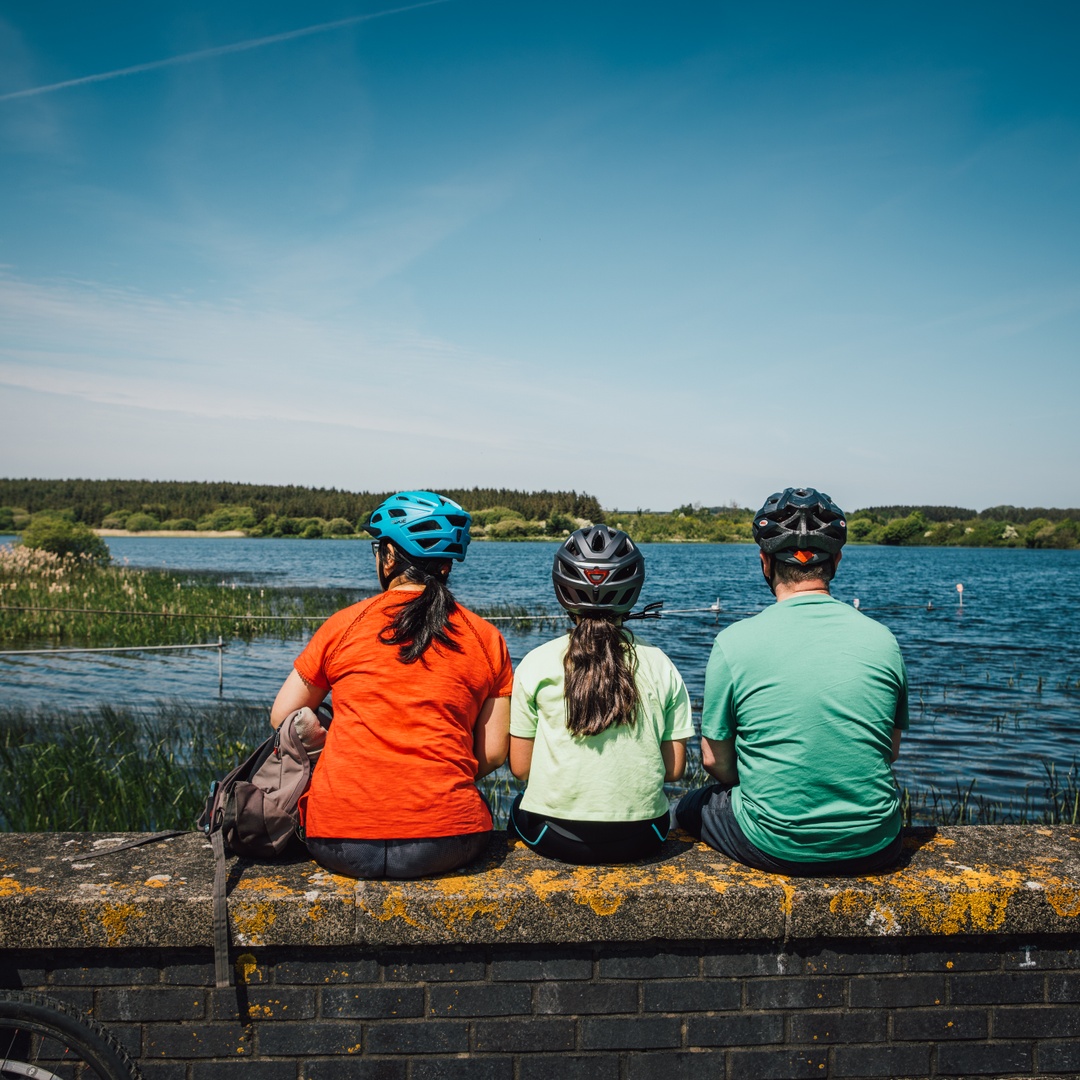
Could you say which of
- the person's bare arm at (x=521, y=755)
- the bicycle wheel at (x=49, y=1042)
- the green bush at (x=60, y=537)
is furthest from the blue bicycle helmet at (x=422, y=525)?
the green bush at (x=60, y=537)

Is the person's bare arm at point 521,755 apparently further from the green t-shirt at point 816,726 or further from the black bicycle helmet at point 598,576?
the green t-shirt at point 816,726

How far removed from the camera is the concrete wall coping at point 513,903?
2.55m

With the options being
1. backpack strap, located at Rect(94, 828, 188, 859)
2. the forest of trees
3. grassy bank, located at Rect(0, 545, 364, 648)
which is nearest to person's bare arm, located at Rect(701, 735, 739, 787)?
backpack strap, located at Rect(94, 828, 188, 859)

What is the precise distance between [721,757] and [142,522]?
153507mm

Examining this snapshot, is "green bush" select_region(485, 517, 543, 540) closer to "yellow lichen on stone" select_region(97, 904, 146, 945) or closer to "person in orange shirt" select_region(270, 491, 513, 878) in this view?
"person in orange shirt" select_region(270, 491, 513, 878)

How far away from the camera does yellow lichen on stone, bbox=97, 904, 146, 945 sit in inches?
100.0

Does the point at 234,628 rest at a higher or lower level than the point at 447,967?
lower

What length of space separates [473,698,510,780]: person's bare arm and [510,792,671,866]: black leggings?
9.6 inches

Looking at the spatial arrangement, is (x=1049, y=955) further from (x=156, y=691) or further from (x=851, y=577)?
(x=851, y=577)

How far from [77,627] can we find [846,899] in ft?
60.8

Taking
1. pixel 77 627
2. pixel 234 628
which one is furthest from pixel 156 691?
pixel 234 628

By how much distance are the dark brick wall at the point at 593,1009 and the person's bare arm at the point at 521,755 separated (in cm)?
64

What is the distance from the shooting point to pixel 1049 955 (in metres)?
2.79

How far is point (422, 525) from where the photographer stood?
3254mm
